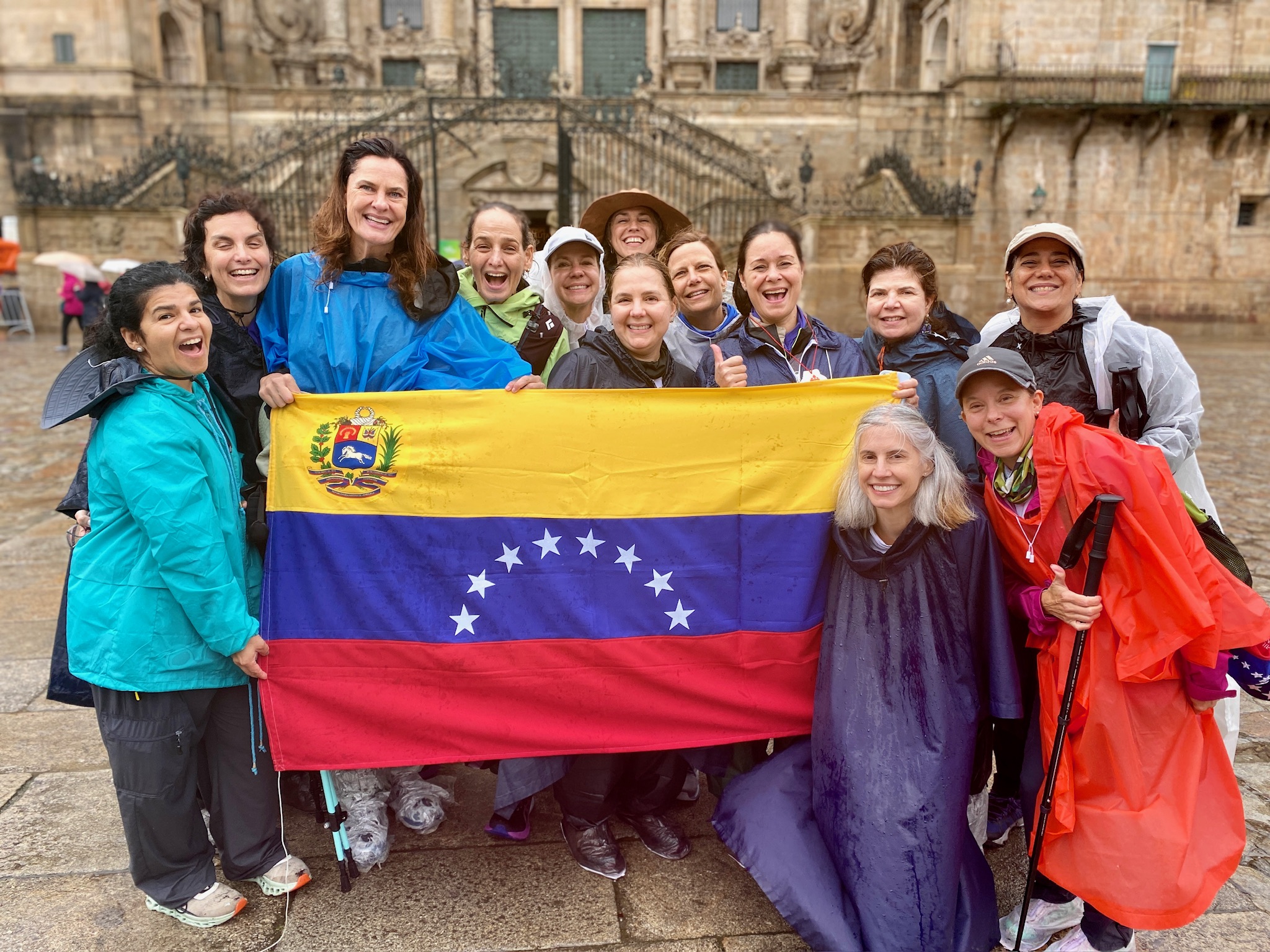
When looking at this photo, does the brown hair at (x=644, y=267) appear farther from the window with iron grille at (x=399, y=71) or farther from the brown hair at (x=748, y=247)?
the window with iron grille at (x=399, y=71)

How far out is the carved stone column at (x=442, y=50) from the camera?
3081cm

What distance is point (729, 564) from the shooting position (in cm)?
339

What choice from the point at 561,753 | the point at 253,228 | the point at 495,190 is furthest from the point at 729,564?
the point at 495,190

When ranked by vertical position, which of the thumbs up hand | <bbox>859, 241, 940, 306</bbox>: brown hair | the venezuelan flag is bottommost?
the venezuelan flag

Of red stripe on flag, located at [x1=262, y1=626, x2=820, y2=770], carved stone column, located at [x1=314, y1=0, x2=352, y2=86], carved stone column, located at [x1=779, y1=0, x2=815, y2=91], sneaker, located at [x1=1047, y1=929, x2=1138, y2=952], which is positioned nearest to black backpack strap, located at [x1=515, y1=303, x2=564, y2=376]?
red stripe on flag, located at [x1=262, y1=626, x2=820, y2=770]

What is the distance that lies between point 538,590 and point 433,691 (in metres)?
0.52

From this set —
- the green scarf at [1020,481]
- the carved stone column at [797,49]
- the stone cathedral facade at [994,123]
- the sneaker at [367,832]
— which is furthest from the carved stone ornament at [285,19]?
the green scarf at [1020,481]

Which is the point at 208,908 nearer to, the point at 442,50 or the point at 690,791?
the point at 690,791

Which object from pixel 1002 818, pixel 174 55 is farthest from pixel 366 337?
pixel 174 55

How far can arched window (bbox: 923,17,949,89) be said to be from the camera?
2797 centimetres

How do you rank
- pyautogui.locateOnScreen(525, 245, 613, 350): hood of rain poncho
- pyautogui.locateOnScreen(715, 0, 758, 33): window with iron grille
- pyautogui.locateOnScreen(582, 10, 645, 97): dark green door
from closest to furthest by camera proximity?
pyautogui.locateOnScreen(525, 245, 613, 350): hood of rain poncho, pyautogui.locateOnScreen(715, 0, 758, 33): window with iron grille, pyautogui.locateOnScreen(582, 10, 645, 97): dark green door

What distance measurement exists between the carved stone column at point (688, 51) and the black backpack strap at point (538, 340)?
A: 1201 inches

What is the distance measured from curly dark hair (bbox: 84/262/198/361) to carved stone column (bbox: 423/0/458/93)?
3087 cm

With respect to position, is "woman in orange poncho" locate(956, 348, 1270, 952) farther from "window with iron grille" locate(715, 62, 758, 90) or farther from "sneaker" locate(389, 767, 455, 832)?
"window with iron grille" locate(715, 62, 758, 90)
